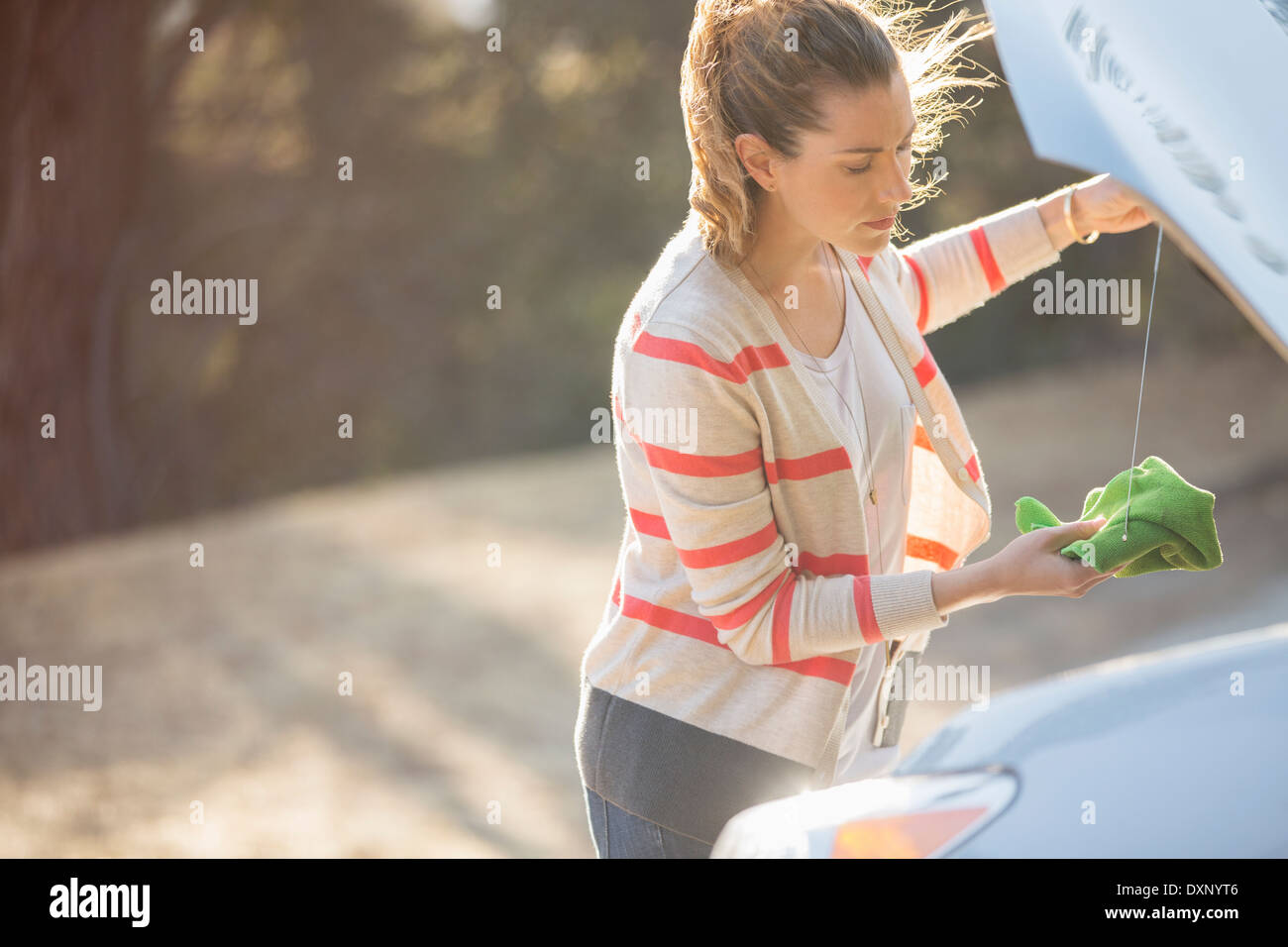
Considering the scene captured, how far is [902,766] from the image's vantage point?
1.34 m

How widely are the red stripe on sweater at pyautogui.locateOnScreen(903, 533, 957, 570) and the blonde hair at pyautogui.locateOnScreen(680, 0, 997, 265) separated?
52 centimetres

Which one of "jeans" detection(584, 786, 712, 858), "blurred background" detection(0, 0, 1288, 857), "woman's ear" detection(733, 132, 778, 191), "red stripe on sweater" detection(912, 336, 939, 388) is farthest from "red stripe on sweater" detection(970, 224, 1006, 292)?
"blurred background" detection(0, 0, 1288, 857)

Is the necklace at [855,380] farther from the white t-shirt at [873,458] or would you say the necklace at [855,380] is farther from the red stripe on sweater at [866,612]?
the red stripe on sweater at [866,612]

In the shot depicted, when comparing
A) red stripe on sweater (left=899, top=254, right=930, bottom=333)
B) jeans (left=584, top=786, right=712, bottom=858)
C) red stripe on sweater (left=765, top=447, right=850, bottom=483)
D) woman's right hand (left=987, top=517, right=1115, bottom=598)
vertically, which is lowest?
jeans (left=584, top=786, right=712, bottom=858)

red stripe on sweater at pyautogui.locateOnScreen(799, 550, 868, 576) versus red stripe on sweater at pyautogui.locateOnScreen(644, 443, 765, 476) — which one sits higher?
red stripe on sweater at pyautogui.locateOnScreen(644, 443, 765, 476)

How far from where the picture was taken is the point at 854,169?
144cm

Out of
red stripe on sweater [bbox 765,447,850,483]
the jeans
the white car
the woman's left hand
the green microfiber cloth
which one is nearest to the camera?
the white car

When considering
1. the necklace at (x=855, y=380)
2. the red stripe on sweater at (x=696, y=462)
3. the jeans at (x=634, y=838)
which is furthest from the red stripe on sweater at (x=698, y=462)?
the jeans at (x=634, y=838)

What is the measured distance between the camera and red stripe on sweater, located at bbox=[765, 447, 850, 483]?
1.48 m

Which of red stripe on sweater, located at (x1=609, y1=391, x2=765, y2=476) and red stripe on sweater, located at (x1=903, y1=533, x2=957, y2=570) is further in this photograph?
red stripe on sweater, located at (x1=903, y1=533, x2=957, y2=570)

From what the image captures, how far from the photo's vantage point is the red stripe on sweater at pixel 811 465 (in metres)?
1.48

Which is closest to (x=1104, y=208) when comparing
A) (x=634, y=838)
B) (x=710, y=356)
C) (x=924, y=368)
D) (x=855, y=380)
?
(x=924, y=368)

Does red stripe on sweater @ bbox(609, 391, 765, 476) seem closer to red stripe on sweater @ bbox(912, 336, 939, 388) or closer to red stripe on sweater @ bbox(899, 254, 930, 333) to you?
red stripe on sweater @ bbox(912, 336, 939, 388)

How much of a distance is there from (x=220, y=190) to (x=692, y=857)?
1001cm
